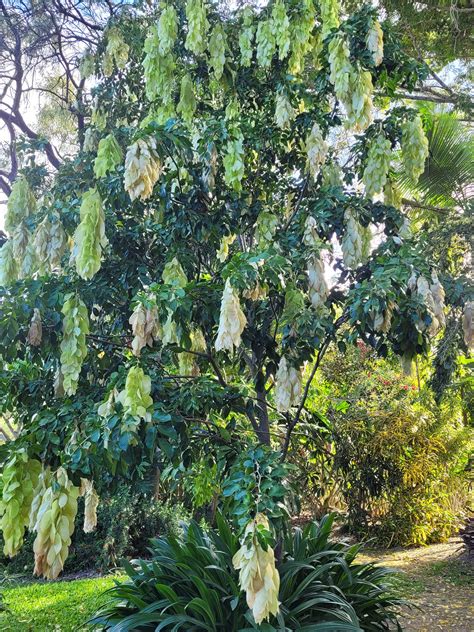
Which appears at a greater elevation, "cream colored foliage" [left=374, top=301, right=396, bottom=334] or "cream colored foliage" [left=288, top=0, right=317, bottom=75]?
"cream colored foliage" [left=288, top=0, right=317, bottom=75]

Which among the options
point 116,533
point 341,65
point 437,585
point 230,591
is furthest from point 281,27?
point 116,533

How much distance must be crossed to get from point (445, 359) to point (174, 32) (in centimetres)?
316

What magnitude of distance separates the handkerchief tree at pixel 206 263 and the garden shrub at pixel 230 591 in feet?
1.86

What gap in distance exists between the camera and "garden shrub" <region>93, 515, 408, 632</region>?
2.87m

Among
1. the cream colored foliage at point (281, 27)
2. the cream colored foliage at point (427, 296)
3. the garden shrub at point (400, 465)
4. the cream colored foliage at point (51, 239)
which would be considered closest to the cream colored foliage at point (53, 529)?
the cream colored foliage at point (51, 239)

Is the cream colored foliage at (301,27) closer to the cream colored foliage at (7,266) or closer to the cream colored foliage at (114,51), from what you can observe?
the cream colored foliage at (114,51)

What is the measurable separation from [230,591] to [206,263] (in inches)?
69.4

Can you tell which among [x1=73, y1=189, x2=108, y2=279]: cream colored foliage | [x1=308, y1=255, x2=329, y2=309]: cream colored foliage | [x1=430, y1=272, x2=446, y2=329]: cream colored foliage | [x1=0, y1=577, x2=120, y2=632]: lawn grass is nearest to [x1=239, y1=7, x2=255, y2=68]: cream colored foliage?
[x1=308, y1=255, x2=329, y2=309]: cream colored foliage

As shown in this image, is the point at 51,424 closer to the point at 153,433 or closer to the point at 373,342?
the point at 153,433

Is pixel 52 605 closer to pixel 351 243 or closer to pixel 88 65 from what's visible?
pixel 351 243

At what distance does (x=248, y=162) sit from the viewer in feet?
10.7

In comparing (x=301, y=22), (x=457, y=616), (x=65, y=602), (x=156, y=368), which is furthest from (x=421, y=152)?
(x=65, y=602)

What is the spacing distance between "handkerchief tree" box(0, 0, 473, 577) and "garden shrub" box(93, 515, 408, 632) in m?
0.57

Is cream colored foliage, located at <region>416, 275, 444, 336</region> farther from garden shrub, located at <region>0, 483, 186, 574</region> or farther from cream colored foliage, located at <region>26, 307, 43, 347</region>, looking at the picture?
garden shrub, located at <region>0, 483, 186, 574</region>
